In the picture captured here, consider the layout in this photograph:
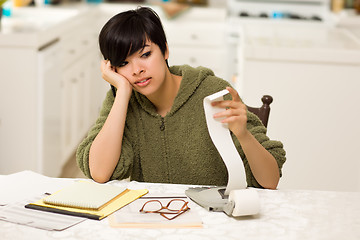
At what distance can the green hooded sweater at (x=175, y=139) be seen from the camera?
5.61 ft

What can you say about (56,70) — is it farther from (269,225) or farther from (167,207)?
(269,225)

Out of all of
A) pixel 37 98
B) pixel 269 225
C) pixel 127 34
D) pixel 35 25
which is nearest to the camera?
pixel 269 225

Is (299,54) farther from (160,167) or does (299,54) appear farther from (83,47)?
(83,47)

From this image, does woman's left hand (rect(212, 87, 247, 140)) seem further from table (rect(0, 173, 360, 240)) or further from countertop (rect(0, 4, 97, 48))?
countertop (rect(0, 4, 97, 48))

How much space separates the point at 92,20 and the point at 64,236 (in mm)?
3619

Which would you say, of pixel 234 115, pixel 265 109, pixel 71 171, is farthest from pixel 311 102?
pixel 71 171

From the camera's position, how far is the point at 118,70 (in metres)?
1.67

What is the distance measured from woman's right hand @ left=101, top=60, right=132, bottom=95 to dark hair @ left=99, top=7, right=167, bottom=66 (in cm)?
7

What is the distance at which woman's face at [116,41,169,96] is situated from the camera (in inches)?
62.8

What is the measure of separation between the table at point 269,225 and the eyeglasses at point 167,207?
4cm

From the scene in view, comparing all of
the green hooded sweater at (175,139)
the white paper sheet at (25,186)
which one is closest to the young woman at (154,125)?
the green hooded sweater at (175,139)

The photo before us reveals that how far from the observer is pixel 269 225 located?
1.25 meters

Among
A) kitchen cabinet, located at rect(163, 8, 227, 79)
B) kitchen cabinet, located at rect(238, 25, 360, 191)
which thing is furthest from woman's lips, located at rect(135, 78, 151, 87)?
kitchen cabinet, located at rect(163, 8, 227, 79)

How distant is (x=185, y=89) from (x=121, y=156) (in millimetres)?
285
